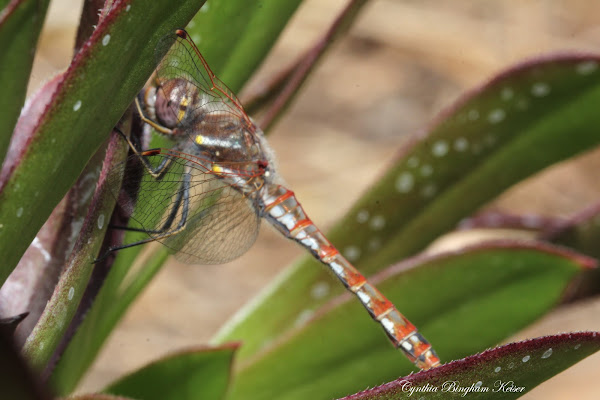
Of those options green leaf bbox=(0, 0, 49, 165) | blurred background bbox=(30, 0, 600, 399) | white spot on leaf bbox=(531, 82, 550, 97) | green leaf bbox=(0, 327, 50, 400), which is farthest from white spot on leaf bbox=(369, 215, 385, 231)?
blurred background bbox=(30, 0, 600, 399)

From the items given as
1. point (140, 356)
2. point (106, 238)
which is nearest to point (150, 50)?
point (106, 238)

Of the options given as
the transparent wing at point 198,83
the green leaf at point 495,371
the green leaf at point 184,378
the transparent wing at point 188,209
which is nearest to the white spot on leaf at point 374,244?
the transparent wing at point 188,209

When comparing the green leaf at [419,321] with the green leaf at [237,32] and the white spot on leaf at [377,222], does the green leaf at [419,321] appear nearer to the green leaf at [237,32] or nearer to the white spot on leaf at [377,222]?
the white spot on leaf at [377,222]

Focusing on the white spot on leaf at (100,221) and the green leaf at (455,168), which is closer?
the white spot on leaf at (100,221)

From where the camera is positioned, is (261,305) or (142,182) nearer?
(142,182)

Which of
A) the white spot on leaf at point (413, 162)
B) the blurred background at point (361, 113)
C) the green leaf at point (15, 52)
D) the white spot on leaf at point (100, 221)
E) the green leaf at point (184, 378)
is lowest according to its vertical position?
the blurred background at point (361, 113)

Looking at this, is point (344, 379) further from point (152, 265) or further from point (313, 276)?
point (152, 265)

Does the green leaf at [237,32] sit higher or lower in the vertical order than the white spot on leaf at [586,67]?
higher
